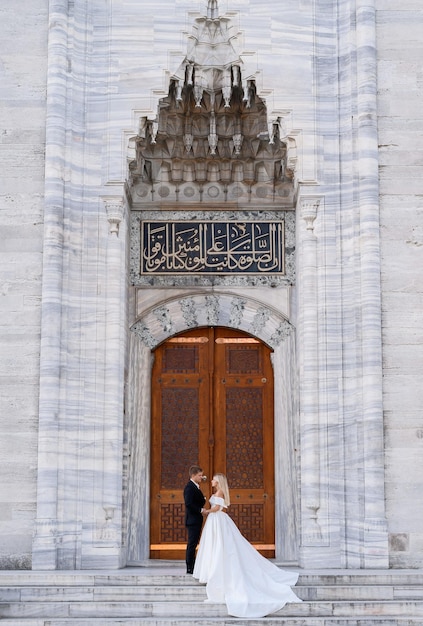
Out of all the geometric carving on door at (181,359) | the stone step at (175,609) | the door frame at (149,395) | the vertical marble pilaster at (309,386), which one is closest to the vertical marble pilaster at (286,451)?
the door frame at (149,395)

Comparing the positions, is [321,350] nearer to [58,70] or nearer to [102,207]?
[102,207]

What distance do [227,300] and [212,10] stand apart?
2.96 m

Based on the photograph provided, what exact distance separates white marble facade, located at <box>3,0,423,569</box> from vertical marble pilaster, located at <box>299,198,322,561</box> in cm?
2

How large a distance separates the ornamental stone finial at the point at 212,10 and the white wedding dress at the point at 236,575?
4.89 meters

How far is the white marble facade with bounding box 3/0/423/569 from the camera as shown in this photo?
9.21 metres

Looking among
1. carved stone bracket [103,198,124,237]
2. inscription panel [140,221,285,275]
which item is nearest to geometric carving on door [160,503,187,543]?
inscription panel [140,221,285,275]

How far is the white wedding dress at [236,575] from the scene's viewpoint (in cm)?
774

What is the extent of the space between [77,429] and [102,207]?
2168 millimetres

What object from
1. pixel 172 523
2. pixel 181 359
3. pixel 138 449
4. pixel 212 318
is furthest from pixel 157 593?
pixel 212 318

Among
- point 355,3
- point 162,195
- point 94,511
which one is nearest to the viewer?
point 94,511

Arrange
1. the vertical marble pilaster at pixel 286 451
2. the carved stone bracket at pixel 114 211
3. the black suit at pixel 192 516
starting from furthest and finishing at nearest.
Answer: the vertical marble pilaster at pixel 286 451 < the carved stone bracket at pixel 114 211 < the black suit at pixel 192 516

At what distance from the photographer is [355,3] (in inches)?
393

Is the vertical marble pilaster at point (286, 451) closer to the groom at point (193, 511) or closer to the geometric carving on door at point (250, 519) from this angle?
the geometric carving on door at point (250, 519)

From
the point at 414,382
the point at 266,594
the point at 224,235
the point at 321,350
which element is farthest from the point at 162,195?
the point at 266,594
